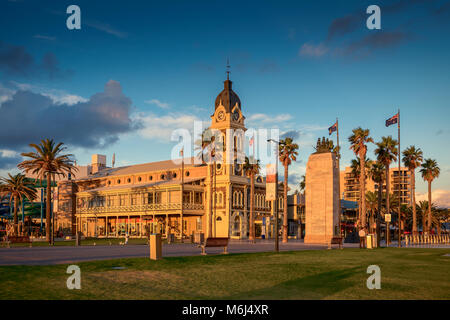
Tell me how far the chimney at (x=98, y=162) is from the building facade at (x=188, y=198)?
11.9 metres

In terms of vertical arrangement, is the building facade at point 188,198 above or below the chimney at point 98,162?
below

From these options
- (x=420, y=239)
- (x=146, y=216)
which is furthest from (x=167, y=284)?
(x=146, y=216)

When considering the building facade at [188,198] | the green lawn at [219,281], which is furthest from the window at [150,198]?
the green lawn at [219,281]

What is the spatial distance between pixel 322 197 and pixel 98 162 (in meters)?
62.1

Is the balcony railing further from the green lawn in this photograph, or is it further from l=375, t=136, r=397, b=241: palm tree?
the green lawn

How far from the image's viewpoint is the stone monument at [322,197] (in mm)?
41125

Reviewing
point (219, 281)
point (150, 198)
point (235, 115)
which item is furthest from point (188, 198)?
point (219, 281)

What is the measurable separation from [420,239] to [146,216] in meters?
37.3

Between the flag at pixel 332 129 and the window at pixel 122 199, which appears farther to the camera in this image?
the window at pixel 122 199

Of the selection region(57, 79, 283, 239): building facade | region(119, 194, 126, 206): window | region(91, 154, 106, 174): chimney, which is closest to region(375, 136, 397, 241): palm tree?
region(57, 79, 283, 239): building facade

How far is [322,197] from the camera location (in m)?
41.6

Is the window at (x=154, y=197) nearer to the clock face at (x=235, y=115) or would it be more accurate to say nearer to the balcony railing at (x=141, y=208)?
the balcony railing at (x=141, y=208)

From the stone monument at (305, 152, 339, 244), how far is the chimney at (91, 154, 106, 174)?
5968 centimetres

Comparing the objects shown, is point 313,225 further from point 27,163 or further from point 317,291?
point 27,163
